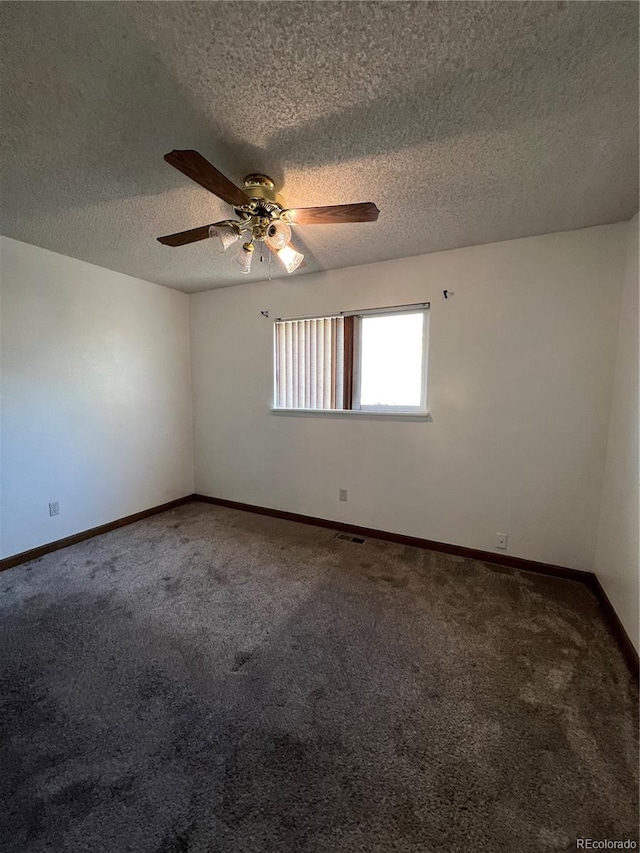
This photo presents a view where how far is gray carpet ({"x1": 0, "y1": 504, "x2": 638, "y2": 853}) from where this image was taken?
104 cm

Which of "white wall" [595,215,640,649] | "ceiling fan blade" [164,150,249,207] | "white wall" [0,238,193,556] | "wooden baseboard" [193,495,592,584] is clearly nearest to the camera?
"ceiling fan blade" [164,150,249,207]

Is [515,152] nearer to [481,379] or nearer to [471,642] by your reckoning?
[481,379]

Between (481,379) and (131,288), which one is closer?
(481,379)

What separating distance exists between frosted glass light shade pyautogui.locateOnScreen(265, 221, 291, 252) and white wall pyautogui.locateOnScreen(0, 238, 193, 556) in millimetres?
2182

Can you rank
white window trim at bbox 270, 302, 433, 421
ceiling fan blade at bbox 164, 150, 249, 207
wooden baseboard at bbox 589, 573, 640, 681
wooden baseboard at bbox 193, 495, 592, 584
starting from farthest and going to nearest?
1. white window trim at bbox 270, 302, 433, 421
2. wooden baseboard at bbox 193, 495, 592, 584
3. wooden baseboard at bbox 589, 573, 640, 681
4. ceiling fan blade at bbox 164, 150, 249, 207

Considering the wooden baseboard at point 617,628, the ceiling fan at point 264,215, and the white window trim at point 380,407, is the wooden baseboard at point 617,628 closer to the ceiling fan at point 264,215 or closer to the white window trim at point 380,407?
the white window trim at point 380,407

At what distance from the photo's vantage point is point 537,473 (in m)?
2.49

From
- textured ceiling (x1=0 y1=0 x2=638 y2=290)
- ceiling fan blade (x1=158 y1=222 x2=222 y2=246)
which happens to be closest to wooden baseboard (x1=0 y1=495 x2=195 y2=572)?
textured ceiling (x1=0 y1=0 x2=638 y2=290)

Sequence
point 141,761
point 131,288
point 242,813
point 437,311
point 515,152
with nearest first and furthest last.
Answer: point 242,813 < point 141,761 < point 515,152 < point 437,311 < point 131,288

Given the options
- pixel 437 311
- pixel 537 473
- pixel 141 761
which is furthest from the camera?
pixel 437 311

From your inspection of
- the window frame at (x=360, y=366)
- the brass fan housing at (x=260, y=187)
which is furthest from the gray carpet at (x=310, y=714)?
the brass fan housing at (x=260, y=187)

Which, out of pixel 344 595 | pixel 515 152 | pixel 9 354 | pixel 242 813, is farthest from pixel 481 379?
pixel 9 354

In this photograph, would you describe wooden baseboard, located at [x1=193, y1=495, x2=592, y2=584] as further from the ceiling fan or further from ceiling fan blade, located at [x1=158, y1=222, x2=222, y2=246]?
ceiling fan blade, located at [x1=158, y1=222, x2=222, y2=246]

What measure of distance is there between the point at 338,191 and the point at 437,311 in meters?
1.27
